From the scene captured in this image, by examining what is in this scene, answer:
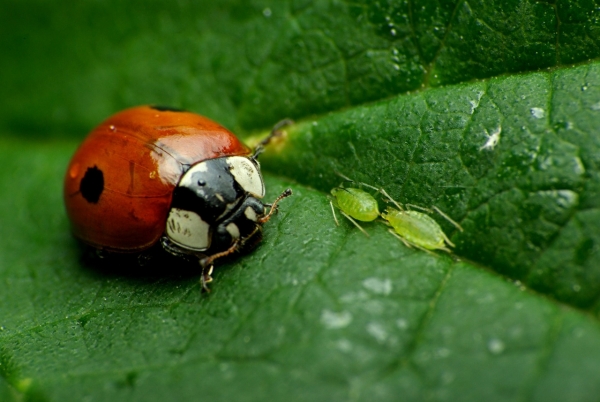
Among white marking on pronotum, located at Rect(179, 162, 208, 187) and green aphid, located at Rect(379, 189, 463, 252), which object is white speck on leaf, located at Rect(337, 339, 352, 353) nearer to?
green aphid, located at Rect(379, 189, 463, 252)

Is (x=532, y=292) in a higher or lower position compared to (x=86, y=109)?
lower

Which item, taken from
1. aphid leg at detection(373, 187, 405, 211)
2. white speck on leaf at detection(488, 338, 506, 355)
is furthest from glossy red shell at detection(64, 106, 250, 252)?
white speck on leaf at detection(488, 338, 506, 355)

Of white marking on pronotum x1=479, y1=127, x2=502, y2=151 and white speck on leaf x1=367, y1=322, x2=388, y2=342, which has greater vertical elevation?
white marking on pronotum x1=479, y1=127, x2=502, y2=151

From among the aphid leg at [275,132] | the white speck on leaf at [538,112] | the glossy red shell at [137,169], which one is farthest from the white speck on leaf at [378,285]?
the aphid leg at [275,132]

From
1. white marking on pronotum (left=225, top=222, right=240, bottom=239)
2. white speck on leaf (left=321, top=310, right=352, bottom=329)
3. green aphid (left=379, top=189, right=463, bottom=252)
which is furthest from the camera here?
white marking on pronotum (left=225, top=222, right=240, bottom=239)

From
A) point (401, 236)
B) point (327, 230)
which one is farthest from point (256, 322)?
→ point (401, 236)

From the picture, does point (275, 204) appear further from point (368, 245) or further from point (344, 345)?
point (344, 345)

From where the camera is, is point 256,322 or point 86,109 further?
point 86,109

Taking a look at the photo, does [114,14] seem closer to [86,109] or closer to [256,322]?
[86,109]
